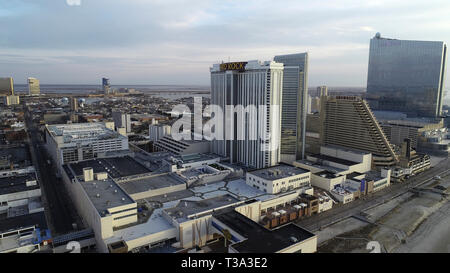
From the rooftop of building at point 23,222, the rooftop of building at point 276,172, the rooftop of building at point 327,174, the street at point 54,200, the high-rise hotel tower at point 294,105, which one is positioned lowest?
the street at point 54,200

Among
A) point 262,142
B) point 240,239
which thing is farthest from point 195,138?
point 240,239

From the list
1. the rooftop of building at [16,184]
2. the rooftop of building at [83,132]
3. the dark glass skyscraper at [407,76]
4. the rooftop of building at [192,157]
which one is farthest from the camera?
the dark glass skyscraper at [407,76]

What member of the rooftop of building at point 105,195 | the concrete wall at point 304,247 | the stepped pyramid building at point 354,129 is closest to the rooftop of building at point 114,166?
the rooftop of building at point 105,195

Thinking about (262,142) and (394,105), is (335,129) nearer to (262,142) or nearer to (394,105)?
(262,142)

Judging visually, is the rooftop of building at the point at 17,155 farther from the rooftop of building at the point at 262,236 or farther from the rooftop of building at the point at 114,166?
the rooftop of building at the point at 262,236

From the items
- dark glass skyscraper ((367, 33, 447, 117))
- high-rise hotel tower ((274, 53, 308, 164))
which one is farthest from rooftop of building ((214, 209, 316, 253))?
dark glass skyscraper ((367, 33, 447, 117))

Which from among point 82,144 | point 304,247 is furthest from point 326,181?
point 82,144
